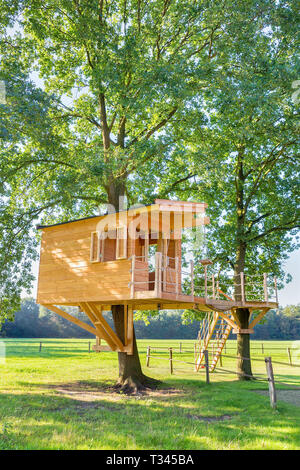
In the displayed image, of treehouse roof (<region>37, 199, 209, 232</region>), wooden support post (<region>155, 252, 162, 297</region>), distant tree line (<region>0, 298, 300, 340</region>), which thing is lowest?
distant tree line (<region>0, 298, 300, 340</region>)

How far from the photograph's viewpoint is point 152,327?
85688mm

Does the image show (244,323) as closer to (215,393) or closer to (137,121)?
(215,393)

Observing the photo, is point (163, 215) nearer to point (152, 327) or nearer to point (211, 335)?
point (211, 335)

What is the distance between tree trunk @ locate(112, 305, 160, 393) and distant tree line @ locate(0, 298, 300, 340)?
5733 cm

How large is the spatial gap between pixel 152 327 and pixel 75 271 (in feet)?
243

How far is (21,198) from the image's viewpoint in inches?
747

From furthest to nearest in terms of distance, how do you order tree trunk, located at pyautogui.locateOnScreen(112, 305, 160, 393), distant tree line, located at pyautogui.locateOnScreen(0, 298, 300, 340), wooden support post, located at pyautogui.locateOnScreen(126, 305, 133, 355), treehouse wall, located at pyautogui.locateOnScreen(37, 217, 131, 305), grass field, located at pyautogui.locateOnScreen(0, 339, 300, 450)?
distant tree line, located at pyautogui.locateOnScreen(0, 298, 300, 340) → tree trunk, located at pyautogui.locateOnScreen(112, 305, 160, 393) → wooden support post, located at pyautogui.locateOnScreen(126, 305, 133, 355) → treehouse wall, located at pyautogui.locateOnScreen(37, 217, 131, 305) → grass field, located at pyautogui.locateOnScreen(0, 339, 300, 450)

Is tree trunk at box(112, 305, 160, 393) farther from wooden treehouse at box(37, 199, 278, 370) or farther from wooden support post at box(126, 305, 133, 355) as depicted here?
wooden support post at box(126, 305, 133, 355)

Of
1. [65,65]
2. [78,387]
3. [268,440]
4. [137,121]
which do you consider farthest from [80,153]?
[268,440]

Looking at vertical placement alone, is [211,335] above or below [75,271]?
below

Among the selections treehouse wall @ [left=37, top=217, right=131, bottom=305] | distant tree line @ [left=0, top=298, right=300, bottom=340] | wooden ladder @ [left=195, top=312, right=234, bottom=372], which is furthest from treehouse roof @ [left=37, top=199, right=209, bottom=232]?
distant tree line @ [left=0, top=298, right=300, bottom=340]

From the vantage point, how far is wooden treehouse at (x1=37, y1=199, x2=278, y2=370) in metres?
12.7

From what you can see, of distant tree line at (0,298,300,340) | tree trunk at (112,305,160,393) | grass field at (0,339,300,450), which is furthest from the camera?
distant tree line at (0,298,300,340)

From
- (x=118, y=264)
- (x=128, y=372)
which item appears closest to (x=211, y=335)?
(x=128, y=372)
